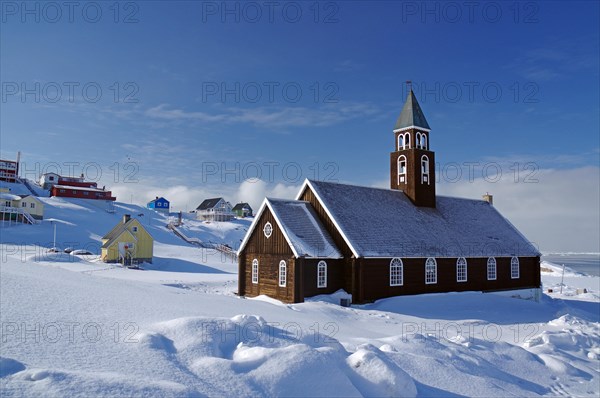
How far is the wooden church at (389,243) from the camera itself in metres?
27.2

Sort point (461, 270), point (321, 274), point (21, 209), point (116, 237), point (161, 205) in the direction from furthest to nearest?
point (161, 205)
point (21, 209)
point (116, 237)
point (461, 270)
point (321, 274)

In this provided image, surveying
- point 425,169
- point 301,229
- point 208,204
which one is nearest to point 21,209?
point 208,204

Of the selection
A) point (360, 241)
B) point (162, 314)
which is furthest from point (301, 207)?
point (162, 314)

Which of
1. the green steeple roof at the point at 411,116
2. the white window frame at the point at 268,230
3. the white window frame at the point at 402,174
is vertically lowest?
the white window frame at the point at 268,230

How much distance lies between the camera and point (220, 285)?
35.8 m

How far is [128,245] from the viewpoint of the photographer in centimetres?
5572

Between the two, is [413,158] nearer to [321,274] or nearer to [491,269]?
[491,269]

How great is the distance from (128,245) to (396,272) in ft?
125

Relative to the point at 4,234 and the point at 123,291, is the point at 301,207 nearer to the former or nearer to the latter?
the point at 123,291

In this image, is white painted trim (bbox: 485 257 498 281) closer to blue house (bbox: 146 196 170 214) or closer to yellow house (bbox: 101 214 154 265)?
yellow house (bbox: 101 214 154 265)

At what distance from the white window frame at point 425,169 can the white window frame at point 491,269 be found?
7511mm

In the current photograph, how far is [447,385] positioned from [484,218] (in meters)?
30.4

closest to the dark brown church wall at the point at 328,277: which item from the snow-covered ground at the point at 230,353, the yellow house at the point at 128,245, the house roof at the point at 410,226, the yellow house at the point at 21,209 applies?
the house roof at the point at 410,226

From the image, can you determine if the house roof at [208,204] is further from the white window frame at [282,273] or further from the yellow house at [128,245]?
the white window frame at [282,273]
